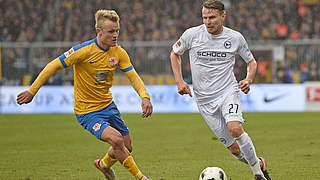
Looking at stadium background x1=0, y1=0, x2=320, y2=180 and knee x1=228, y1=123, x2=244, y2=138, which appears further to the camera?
stadium background x1=0, y1=0, x2=320, y2=180

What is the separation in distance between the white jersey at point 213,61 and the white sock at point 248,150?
0.65 meters

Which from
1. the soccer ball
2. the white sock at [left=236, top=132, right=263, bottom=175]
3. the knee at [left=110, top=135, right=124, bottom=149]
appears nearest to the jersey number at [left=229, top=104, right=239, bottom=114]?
the white sock at [left=236, top=132, right=263, bottom=175]

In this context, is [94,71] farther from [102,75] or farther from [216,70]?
[216,70]

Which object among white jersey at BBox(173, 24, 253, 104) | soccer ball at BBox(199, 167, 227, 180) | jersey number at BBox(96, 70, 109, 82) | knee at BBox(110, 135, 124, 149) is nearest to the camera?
knee at BBox(110, 135, 124, 149)

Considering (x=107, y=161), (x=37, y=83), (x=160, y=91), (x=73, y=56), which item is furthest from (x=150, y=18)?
(x=37, y=83)

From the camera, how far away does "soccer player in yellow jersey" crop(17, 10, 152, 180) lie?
6996 millimetres

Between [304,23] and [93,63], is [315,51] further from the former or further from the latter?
[93,63]

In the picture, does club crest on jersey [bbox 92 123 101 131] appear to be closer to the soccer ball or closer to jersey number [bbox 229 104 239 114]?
the soccer ball

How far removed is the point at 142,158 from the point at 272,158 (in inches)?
92.2

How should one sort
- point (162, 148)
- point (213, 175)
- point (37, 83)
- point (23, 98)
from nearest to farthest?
1. point (23, 98)
2. point (37, 83)
3. point (213, 175)
4. point (162, 148)

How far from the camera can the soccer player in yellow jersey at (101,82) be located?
6996mm

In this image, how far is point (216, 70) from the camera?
765 centimetres

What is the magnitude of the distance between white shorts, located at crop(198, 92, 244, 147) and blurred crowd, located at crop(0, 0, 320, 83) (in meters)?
20.0

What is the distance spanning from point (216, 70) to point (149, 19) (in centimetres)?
2226
